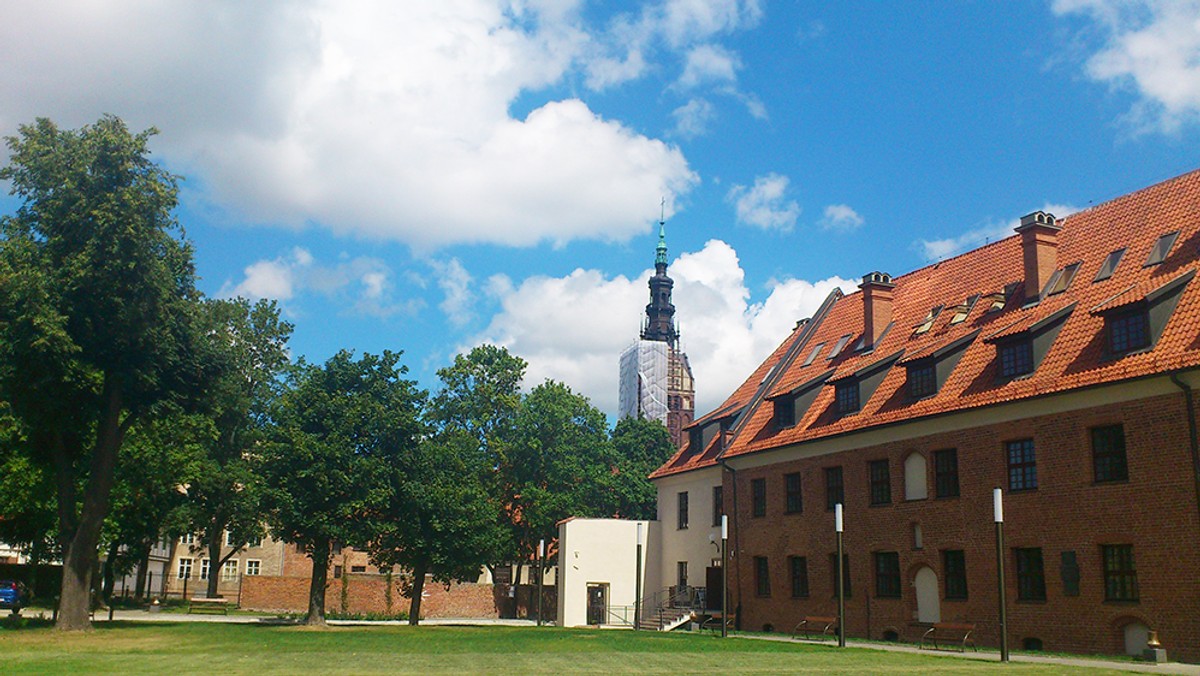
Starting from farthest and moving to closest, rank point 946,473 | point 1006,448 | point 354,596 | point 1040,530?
point 354,596 → point 946,473 → point 1006,448 → point 1040,530

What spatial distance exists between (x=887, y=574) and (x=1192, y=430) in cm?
1201

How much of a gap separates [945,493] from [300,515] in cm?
2521

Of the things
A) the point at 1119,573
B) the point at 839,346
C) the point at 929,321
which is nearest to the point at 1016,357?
the point at 1119,573

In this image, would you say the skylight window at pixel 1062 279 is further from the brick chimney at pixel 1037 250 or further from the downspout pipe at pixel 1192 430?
the downspout pipe at pixel 1192 430

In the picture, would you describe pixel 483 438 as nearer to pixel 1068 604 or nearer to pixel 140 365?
pixel 140 365

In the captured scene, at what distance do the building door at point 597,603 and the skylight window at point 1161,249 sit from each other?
29.6m

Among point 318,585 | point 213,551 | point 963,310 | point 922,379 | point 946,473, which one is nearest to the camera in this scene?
point 946,473

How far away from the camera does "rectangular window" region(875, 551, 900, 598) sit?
32.7m

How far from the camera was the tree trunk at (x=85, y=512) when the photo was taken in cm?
3294

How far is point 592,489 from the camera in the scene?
6606cm

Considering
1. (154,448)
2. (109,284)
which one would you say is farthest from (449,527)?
(109,284)

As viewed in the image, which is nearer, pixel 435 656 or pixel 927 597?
pixel 435 656

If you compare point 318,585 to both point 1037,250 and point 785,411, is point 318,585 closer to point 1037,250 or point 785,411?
point 785,411

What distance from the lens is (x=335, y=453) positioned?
41000mm
